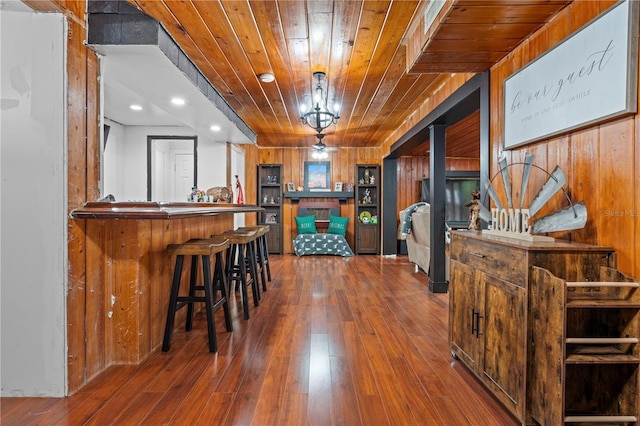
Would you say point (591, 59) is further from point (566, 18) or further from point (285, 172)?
point (285, 172)

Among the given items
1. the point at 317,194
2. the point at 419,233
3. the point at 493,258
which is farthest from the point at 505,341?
the point at 317,194

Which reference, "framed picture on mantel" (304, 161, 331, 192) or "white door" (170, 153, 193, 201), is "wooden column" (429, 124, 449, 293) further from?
"white door" (170, 153, 193, 201)

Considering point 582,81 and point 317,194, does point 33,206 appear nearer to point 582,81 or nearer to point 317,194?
point 582,81

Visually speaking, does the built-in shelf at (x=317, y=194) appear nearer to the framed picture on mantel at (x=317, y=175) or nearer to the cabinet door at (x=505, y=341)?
the framed picture on mantel at (x=317, y=175)

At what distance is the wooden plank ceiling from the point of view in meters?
1.98

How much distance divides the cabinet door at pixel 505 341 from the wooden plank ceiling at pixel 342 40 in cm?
148

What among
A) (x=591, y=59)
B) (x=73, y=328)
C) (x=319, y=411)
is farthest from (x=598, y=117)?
(x=73, y=328)

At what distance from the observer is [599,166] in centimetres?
162

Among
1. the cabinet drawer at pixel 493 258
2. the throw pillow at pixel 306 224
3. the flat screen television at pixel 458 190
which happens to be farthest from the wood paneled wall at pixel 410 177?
the cabinet drawer at pixel 493 258

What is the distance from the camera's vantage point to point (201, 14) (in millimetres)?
2377

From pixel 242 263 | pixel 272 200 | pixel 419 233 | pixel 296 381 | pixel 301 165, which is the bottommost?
pixel 296 381

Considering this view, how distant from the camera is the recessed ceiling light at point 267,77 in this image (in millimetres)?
3441

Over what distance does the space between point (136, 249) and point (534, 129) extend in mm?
2633

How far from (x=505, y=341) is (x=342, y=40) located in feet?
8.00
